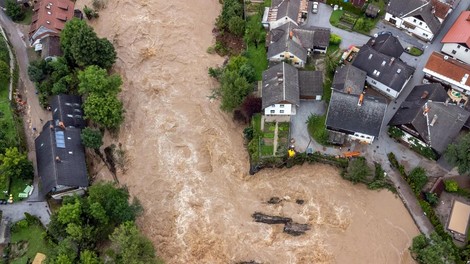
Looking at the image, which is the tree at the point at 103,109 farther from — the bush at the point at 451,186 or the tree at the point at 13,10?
the bush at the point at 451,186

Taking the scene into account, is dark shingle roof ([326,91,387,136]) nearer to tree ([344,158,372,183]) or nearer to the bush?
tree ([344,158,372,183])

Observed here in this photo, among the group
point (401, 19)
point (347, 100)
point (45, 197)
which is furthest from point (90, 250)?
point (401, 19)

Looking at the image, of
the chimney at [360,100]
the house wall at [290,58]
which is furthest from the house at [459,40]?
the house wall at [290,58]

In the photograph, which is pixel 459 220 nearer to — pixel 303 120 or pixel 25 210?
pixel 303 120

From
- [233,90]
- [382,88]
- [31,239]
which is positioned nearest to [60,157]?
[31,239]

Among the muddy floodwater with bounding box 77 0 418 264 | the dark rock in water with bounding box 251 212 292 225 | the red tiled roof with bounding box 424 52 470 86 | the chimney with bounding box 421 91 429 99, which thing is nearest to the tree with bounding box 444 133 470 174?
the chimney with bounding box 421 91 429 99

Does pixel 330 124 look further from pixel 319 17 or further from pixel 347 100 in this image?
pixel 319 17
